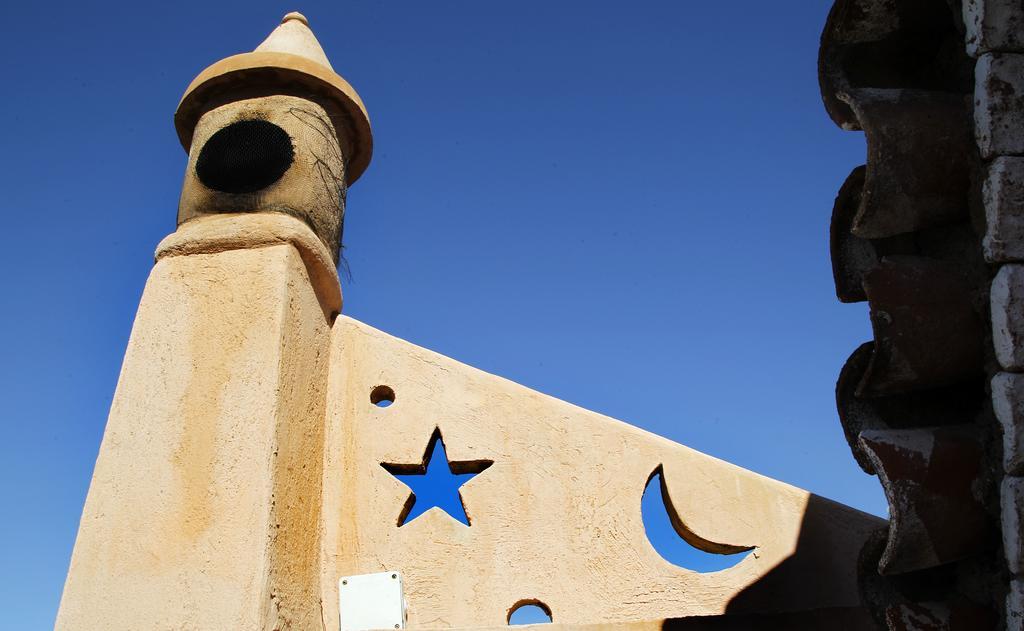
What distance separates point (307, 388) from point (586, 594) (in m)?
Answer: 1.23

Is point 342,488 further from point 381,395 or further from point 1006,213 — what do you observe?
point 1006,213

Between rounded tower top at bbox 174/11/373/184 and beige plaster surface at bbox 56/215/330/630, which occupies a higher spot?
rounded tower top at bbox 174/11/373/184

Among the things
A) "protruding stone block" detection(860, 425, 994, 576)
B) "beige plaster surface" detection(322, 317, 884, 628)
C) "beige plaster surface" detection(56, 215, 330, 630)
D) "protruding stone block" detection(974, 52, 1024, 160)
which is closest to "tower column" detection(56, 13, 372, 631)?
"beige plaster surface" detection(56, 215, 330, 630)

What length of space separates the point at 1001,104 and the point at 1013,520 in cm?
90

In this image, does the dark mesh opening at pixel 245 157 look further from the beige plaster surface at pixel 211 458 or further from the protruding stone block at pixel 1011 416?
the protruding stone block at pixel 1011 416

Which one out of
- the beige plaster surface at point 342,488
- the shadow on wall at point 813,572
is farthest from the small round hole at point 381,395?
the shadow on wall at point 813,572

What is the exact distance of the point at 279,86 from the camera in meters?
3.95

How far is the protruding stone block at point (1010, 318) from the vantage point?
77.9 inches

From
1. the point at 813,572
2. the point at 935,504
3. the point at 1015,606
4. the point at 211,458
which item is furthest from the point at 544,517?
the point at 1015,606

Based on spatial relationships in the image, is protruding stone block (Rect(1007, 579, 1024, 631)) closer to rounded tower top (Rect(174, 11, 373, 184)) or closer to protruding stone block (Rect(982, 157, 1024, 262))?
protruding stone block (Rect(982, 157, 1024, 262))

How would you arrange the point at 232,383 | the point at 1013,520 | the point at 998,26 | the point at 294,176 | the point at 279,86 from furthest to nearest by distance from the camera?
the point at 279,86 → the point at 294,176 → the point at 232,383 → the point at 998,26 → the point at 1013,520

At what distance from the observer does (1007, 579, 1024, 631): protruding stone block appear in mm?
1909

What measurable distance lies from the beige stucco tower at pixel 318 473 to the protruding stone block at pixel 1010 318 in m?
1.35

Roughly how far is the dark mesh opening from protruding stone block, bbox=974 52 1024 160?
250 cm
